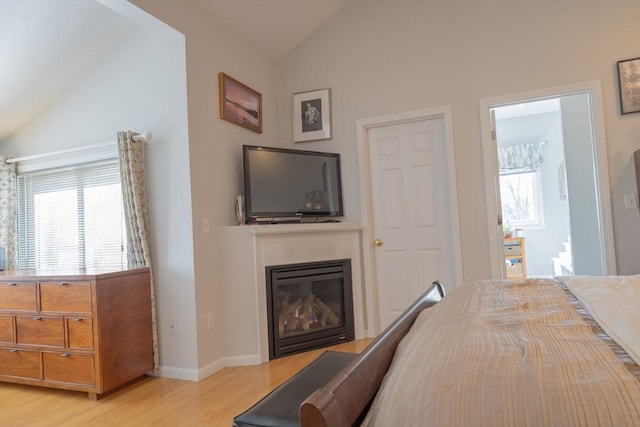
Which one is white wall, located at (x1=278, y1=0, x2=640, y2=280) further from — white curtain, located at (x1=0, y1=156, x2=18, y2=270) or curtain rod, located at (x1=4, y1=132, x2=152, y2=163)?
white curtain, located at (x1=0, y1=156, x2=18, y2=270)

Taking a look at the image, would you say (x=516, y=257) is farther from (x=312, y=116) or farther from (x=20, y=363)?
(x=20, y=363)

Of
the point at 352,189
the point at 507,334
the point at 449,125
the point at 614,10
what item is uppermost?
the point at 614,10

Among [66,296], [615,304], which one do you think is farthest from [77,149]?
[615,304]

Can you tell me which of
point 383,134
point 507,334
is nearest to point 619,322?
point 507,334

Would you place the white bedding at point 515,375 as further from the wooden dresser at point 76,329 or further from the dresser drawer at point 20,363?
the dresser drawer at point 20,363

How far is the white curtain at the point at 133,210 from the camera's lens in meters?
2.81

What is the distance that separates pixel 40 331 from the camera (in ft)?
8.56

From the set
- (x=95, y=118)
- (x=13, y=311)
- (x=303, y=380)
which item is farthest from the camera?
(x=95, y=118)

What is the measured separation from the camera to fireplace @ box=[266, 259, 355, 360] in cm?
317

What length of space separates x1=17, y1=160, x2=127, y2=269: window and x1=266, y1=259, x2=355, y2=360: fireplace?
50.3 inches

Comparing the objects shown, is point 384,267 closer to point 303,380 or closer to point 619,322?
point 303,380

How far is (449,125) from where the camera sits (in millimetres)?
3426

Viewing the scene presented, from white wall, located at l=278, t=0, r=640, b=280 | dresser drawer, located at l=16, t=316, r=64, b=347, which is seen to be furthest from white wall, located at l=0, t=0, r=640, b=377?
dresser drawer, located at l=16, t=316, r=64, b=347

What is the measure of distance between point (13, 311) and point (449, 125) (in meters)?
3.67
